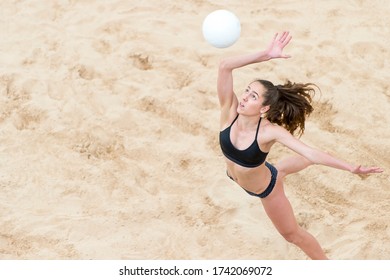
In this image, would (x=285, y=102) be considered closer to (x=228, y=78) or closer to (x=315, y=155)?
(x=228, y=78)

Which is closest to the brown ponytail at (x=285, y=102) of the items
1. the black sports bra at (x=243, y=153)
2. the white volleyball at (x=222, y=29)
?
the black sports bra at (x=243, y=153)

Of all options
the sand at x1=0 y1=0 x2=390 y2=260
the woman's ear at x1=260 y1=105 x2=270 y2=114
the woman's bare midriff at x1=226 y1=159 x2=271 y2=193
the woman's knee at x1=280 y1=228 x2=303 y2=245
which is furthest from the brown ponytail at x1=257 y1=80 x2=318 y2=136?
the sand at x1=0 y1=0 x2=390 y2=260

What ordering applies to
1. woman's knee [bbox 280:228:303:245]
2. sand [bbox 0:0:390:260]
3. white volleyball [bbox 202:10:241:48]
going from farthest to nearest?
1. sand [bbox 0:0:390:260]
2. white volleyball [bbox 202:10:241:48]
3. woman's knee [bbox 280:228:303:245]

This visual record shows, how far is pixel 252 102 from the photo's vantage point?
4.94 metres

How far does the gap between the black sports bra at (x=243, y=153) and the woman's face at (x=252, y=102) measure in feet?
0.39

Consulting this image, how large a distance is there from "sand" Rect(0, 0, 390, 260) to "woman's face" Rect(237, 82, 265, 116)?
1.28 meters

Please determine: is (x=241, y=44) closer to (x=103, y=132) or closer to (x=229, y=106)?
(x=103, y=132)

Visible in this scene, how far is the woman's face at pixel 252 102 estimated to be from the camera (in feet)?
16.2

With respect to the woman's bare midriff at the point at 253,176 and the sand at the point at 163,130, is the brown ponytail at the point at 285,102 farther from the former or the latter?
the sand at the point at 163,130

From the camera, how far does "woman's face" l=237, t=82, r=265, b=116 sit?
4.94 meters

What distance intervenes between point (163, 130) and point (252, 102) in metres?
1.84

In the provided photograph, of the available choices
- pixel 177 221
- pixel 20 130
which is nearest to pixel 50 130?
pixel 20 130

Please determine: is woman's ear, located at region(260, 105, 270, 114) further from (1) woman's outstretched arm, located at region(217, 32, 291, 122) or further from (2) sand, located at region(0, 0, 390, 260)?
(2) sand, located at region(0, 0, 390, 260)

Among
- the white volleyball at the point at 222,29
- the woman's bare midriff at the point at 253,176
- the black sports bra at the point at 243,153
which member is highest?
the white volleyball at the point at 222,29
